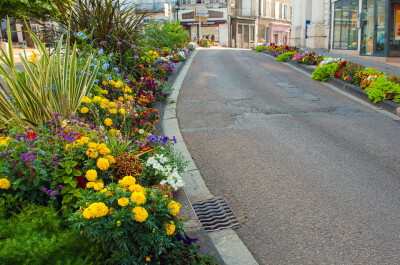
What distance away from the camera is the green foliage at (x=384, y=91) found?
890cm

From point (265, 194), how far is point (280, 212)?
17.0 inches

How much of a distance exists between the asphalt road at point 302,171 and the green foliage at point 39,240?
1.53 m

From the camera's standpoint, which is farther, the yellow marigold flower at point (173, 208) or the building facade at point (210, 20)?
the building facade at point (210, 20)

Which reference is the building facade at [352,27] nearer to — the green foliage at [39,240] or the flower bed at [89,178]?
the flower bed at [89,178]

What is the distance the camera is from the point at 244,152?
5668 millimetres

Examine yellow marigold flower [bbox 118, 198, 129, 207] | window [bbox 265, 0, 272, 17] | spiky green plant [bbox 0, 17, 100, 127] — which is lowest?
yellow marigold flower [bbox 118, 198, 129, 207]

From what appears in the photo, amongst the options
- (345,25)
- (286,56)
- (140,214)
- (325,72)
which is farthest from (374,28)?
(140,214)

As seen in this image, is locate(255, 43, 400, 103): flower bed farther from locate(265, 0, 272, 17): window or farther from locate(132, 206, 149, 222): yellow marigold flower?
locate(265, 0, 272, 17): window

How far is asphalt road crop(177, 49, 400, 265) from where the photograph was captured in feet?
10.9

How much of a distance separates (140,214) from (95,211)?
0.82ft

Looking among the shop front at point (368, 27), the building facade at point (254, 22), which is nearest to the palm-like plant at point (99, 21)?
the shop front at point (368, 27)

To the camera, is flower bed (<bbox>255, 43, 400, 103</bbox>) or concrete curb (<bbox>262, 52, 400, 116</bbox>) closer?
concrete curb (<bbox>262, 52, 400, 116</bbox>)

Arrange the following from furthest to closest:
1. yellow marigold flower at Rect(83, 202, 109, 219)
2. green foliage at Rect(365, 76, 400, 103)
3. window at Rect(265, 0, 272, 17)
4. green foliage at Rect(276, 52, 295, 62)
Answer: window at Rect(265, 0, 272, 17), green foliage at Rect(276, 52, 295, 62), green foliage at Rect(365, 76, 400, 103), yellow marigold flower at Rect(83, 202, 109, 219)

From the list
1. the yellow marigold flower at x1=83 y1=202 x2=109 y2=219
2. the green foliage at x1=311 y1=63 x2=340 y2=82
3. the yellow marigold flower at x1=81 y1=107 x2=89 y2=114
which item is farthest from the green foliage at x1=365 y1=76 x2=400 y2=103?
the yellow marigold flower at x1=83 y1=202 x2=109 y2=219
